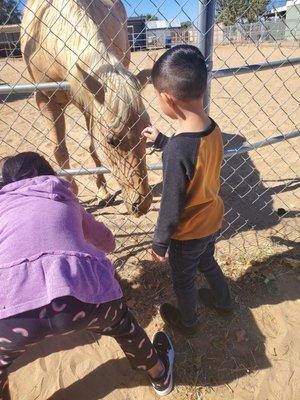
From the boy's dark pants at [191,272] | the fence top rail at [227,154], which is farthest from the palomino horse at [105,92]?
the boy's dark pants at [191,272]

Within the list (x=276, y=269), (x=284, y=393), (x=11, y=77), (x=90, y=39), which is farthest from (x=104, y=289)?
(x=11, y=77)

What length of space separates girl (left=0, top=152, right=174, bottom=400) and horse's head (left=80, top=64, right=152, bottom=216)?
0.96m

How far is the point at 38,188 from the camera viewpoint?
60.4 inches

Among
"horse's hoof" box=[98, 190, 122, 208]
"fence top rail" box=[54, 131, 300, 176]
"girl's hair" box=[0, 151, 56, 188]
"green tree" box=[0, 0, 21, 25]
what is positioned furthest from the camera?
"horse's hoof" box=[98, 190, 122, 208]

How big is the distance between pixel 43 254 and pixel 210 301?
56.9 inches

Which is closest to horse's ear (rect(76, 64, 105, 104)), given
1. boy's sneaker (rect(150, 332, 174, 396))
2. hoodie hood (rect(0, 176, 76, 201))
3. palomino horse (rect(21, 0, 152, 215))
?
palomino horse (rect(21, 0, 152, 215))

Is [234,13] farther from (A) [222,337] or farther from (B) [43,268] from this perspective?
(B) [43,268]

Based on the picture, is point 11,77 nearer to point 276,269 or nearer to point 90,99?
point 90,99

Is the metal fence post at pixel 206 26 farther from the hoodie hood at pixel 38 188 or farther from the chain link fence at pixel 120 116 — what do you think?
the hoodie hood at pixel 38 188

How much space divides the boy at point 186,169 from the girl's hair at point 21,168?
603mm

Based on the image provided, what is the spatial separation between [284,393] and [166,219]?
121 centimetres

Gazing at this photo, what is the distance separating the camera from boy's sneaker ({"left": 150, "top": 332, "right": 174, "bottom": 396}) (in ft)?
6.49

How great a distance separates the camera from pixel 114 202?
4008mm

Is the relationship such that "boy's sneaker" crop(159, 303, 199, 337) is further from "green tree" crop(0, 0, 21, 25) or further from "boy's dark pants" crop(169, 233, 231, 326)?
"green tree" crop(0, 0, 21, 25)
